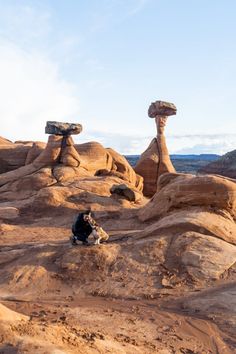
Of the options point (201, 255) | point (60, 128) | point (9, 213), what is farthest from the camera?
point (60, 128)

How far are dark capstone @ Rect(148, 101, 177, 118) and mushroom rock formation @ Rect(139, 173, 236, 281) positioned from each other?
13.6 metres

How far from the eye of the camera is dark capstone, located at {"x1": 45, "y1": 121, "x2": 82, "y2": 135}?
24020 millimetres

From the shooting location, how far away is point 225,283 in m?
10.3

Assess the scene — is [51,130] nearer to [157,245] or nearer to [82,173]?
[82,173]

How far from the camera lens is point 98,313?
884 cm

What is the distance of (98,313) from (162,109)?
21678mm

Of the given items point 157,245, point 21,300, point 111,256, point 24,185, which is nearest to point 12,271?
point 21,300

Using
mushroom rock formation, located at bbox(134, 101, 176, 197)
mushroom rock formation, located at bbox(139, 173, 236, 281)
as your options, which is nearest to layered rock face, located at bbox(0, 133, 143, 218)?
mushroom rock formation, located at bbox(134, 101, 176, 197)

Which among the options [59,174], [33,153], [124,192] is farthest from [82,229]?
[33,153]

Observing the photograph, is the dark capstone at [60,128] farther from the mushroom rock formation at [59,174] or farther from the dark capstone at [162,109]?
the dark capstone at [162,109]

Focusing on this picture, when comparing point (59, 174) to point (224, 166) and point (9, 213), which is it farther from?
point (224, 166)

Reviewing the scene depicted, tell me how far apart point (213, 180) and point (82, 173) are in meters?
11.2

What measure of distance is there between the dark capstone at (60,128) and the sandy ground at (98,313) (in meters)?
12.3

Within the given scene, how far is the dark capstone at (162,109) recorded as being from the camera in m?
28.7
